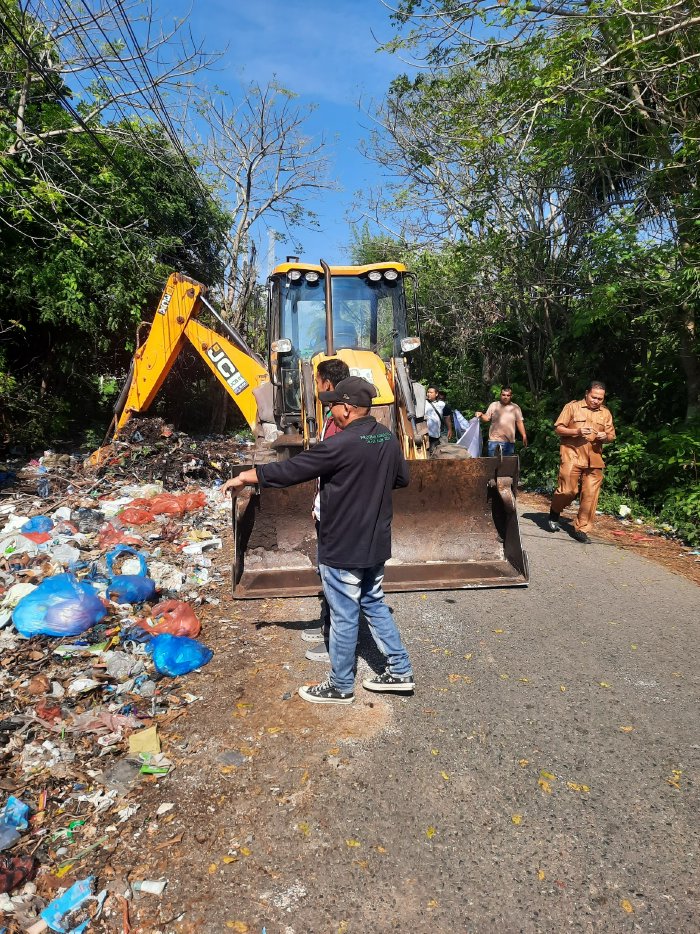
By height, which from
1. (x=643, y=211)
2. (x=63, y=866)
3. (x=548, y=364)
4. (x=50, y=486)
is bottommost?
(x=63, y=866)

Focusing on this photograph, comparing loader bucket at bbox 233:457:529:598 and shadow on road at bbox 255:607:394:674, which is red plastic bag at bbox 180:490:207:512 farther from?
shadow on road at bbox 255:607:394:674

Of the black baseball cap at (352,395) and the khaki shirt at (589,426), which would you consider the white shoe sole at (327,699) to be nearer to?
the black baseball cap at (352,395)

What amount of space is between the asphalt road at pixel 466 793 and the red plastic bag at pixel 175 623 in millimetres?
444

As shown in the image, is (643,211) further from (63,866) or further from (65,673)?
(63,866)

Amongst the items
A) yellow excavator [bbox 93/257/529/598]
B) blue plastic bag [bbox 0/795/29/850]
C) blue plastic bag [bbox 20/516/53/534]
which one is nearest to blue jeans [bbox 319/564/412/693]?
yellow excavator [bbox 93/257/529/598]

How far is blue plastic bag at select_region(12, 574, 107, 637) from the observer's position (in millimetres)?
3828

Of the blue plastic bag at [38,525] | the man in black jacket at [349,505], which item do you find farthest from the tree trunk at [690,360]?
the blue plastic bag at [38,525]

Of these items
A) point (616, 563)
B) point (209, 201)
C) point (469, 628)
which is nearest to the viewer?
point (469, 628)

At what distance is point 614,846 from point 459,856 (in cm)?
65

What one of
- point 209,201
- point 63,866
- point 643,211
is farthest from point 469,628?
point 209,201

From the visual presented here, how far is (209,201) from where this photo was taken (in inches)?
544

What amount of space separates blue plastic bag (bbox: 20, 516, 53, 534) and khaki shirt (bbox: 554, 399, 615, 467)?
5.75 metres

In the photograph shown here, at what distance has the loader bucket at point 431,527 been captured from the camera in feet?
14.0

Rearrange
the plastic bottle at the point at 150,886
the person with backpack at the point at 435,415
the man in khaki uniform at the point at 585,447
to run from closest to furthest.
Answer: the plastic bottle at the point at 150,886, the man in khaki uniform at the point at 585,447, the person with backpack at the point at 435,415
